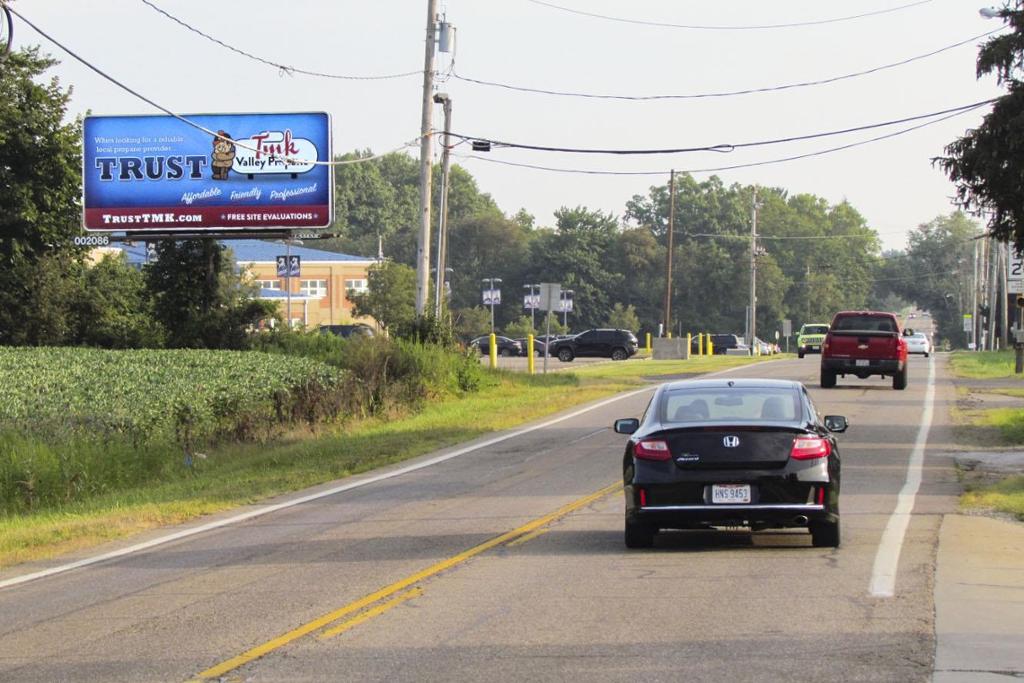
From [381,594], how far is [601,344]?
6016cm

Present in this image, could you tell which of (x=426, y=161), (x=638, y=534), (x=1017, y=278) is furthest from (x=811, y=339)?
(x=638, y=534)

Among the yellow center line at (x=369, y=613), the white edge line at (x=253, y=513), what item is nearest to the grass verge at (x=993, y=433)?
the yellow center line at (x=369, y=613)

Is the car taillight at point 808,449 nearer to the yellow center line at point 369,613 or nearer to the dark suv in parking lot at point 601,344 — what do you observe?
the yellow center line at point 369,613

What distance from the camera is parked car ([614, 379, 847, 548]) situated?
12219mm

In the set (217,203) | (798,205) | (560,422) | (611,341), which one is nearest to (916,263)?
(798,205)

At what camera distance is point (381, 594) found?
10844mm

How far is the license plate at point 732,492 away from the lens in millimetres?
12227

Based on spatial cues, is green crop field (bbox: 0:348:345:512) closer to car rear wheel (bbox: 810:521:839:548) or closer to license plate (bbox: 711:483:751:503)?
license plate (bbox: 711:483:751:503)

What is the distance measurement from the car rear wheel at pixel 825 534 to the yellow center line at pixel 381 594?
2816mm

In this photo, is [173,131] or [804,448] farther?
[173,131]

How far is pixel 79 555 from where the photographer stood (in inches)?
542

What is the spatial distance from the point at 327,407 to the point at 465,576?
17861 mm

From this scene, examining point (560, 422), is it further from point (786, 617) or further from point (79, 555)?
point (786, 617)

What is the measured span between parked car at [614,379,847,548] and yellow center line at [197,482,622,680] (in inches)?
60.3
